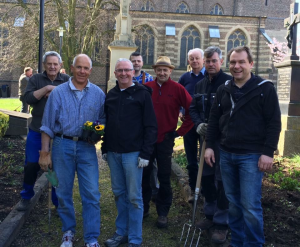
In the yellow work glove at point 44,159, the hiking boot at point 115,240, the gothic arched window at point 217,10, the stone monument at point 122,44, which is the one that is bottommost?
the hiking boot at point 115,240

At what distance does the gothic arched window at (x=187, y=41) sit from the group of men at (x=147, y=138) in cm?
2866

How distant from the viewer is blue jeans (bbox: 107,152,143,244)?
11.7ft

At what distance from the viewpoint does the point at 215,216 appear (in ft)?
12.4

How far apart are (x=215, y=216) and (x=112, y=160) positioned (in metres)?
1.31

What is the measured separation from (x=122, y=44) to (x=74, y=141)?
9508 millimetres

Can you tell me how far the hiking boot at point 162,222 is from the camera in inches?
169

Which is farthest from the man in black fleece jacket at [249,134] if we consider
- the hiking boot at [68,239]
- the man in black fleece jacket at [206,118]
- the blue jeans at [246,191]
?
the hiking boot at [68,239]

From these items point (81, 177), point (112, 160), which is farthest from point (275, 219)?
point (81, 177)

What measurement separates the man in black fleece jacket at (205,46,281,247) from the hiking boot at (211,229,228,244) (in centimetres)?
38

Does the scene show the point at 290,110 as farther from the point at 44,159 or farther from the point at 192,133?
the point at 44,159

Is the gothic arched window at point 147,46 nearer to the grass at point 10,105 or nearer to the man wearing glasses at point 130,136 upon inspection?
the grass at point 10,105

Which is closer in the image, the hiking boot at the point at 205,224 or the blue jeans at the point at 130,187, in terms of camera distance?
the blue jeans at the point at 130,187

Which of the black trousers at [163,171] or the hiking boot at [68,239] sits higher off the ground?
the black trousers at [163,171]

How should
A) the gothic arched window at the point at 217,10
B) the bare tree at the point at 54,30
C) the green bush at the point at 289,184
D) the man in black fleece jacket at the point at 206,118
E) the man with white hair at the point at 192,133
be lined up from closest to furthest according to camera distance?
the man in black fleece jacket at the point at 206,118, the man with white hair at the point at 192,133, the green bush at the point at 289,184, the bare tree at the point at 54,30, the gothic arched window at the point at 217,10
